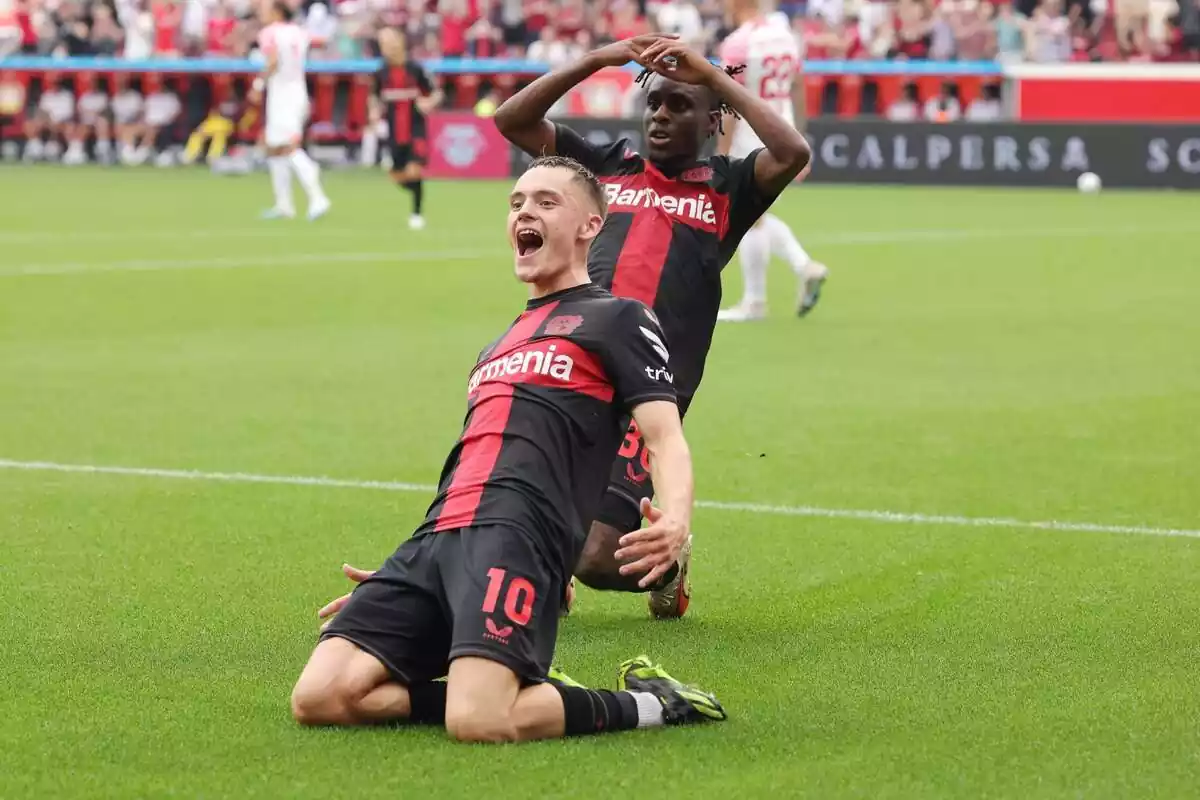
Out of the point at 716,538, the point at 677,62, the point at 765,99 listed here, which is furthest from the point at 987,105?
the point at 677,62

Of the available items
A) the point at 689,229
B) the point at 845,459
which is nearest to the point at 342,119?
the point at 845,459

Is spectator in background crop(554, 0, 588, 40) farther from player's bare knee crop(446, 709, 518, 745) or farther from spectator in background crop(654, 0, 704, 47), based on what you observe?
player's bare knee crop(446, 709, 518, 745)

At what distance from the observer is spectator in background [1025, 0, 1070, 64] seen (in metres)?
36.6

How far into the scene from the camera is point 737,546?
26.7 feet

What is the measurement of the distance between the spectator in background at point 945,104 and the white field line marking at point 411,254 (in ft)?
36.0

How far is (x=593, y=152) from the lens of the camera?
7.58 metres

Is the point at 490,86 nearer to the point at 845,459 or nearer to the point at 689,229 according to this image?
the point at 845,459

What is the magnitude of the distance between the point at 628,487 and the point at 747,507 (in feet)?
6.68

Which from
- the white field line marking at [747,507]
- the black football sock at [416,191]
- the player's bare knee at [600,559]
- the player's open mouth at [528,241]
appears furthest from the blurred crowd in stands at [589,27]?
the player's open mouth at [528,241]

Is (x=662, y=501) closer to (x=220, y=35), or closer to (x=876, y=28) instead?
(x=876, y=28)

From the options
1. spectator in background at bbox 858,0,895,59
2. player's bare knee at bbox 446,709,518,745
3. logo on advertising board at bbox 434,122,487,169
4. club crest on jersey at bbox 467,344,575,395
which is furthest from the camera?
spectator in background at bbox 858,0,895,59

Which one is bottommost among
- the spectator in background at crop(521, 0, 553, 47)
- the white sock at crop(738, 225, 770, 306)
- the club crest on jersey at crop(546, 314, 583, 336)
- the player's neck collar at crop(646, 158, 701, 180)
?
the spectator in background at crop(521, 0, 553, 47)

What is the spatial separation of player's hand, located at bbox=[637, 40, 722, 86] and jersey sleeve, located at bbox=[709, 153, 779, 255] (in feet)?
2.09

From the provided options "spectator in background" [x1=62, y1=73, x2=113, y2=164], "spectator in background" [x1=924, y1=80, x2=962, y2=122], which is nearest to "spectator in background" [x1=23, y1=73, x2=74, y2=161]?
"spectator in background" [x1=62, y1=73, x2=113, y2=164]
